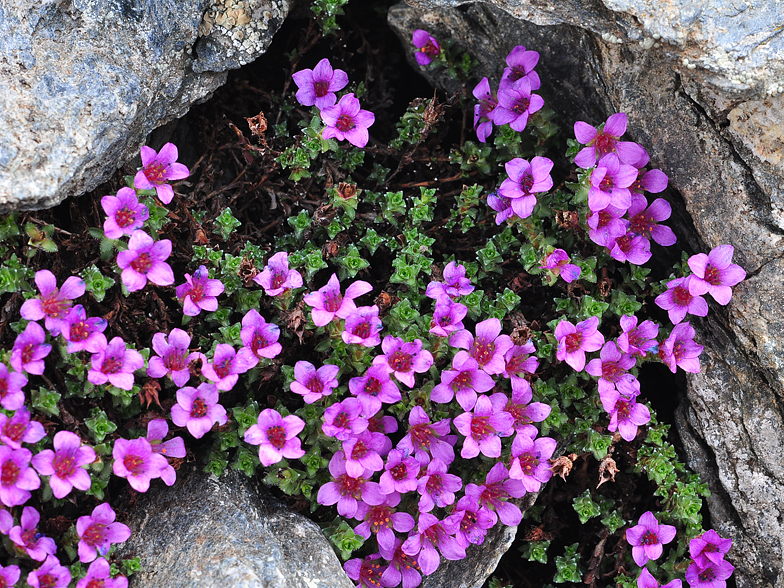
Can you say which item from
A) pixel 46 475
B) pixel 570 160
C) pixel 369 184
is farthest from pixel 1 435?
pixel 570 160

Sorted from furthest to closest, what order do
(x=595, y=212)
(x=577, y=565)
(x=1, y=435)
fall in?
(x=577, y=565) < (x=595, y=212) < (x=1, y=435)

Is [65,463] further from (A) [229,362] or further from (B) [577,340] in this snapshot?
(B) [577,340]

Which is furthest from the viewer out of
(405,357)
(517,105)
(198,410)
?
(517,105)

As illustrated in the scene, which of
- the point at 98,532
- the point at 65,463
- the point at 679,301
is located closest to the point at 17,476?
the point at 65,463

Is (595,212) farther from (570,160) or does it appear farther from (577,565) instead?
(577,565)

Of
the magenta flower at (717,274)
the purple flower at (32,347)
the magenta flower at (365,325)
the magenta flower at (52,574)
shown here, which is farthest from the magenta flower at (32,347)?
the magenta flower at (717,274)

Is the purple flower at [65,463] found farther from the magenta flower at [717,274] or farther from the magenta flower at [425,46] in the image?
the magenta flower at [717,274]
